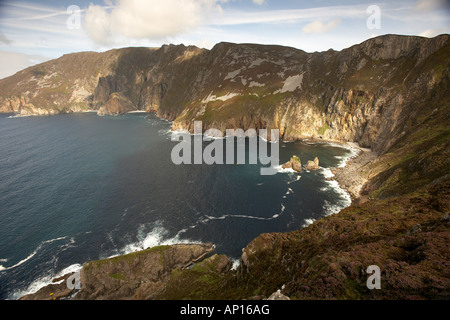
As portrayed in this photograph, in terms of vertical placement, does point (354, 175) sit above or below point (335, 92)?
below

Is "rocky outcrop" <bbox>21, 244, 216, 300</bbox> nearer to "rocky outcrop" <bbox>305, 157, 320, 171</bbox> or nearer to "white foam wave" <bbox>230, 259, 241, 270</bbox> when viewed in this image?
"white foam wave" <bbox>230, 259, 241, 270</bbox>

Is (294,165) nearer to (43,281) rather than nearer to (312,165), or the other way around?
(312,165)

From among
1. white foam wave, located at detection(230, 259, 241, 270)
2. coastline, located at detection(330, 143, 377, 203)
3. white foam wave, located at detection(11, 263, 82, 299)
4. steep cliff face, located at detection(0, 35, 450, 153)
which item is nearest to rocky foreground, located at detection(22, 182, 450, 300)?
white foam wave, located at detection(230, 259, 241, 270)

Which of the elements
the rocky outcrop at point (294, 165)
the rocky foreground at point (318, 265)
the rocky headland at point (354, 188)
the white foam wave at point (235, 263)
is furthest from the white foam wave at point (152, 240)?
the rocky outcrop at point (294, 165)

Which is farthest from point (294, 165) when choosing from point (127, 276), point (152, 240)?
point (127, 276)

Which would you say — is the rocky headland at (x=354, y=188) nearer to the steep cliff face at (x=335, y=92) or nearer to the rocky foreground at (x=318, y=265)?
the rocky foreground at (x=318, y=265)

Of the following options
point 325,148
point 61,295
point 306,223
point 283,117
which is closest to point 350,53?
point 283,117
